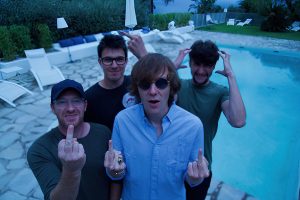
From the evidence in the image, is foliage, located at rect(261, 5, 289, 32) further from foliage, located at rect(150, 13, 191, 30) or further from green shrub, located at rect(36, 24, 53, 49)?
green shrub, located at rect(36, 24, 53, 49)

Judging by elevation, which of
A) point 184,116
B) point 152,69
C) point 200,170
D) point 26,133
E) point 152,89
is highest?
point 152,69

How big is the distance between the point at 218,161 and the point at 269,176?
1257mm

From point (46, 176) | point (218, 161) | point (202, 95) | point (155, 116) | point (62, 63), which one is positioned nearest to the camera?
point (46, 176)

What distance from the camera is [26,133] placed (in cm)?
566

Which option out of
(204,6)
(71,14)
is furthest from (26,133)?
(204,6)

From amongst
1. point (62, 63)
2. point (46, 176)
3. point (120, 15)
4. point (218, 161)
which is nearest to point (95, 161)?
point (46, 176)

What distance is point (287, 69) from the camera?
13414mm

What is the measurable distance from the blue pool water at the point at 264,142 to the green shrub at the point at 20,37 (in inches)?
299

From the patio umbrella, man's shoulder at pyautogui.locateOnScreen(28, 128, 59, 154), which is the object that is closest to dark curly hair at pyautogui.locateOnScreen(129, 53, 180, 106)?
man's shoulder at pyautogui.locateOnScreen(28, 128, 59, 154)

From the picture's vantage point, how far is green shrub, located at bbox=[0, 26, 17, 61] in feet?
31.8

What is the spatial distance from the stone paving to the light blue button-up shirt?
7.56 feet

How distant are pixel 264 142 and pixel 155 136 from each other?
6.39m

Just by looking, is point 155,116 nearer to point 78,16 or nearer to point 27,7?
point 27,7

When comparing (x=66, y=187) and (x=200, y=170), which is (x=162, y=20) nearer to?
(x=200, y=170)
